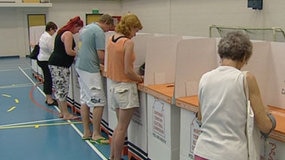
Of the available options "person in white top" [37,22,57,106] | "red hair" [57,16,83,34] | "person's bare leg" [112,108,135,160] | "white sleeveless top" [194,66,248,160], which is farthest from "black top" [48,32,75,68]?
"white sleeveless top" [194,66,248,160]

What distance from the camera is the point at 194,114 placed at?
228cm

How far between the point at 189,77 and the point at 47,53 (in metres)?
3.48

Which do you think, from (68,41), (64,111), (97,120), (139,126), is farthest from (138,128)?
(64,111)

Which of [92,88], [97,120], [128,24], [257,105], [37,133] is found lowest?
[37,133]

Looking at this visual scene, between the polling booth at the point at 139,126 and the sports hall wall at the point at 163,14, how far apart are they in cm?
458

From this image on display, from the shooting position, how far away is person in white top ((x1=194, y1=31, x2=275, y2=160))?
4.87ft

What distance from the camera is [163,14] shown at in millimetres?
11641

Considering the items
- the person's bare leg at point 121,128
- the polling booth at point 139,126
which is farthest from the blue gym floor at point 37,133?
the person's bare leg at point 121,128

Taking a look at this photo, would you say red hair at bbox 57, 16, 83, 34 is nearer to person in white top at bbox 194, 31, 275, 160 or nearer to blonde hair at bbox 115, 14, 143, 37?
blonde hair at bbox 115, 14, 143, 37

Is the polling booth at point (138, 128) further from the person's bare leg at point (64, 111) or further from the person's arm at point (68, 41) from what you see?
the person's bare leg at point (64, 111)

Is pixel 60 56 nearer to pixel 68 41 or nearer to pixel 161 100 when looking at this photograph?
pixel 68 41

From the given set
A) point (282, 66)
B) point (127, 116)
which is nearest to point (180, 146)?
point (127, 116)

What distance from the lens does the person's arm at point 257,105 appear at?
147 centimetres

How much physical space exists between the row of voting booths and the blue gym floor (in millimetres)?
558
